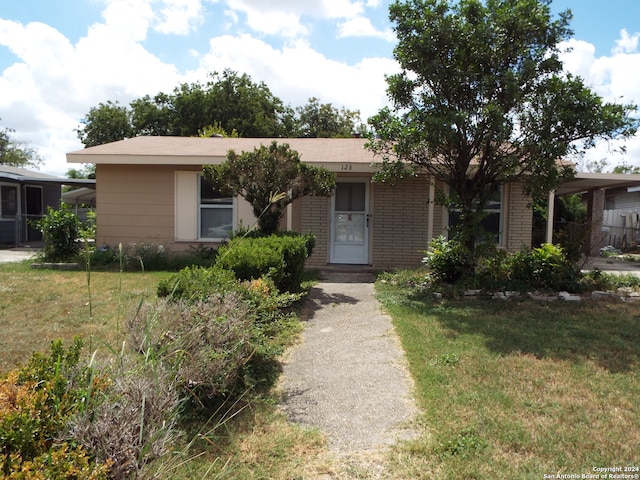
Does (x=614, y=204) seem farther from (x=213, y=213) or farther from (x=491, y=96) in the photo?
(x=213, y=213)

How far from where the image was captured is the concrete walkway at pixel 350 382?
11.0 feet

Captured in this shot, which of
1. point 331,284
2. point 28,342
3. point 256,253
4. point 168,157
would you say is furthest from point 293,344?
point 168,157

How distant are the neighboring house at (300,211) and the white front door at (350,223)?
0.02m

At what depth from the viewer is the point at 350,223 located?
37.9ft

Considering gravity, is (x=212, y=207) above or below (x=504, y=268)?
above

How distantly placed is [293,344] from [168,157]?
7.13m

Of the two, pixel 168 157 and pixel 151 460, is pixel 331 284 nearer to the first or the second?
pixel 168 157

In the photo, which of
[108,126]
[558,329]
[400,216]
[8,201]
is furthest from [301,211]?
[108,126]

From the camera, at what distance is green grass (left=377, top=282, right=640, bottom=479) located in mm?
2896

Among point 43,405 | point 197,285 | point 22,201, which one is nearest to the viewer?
point 43,405

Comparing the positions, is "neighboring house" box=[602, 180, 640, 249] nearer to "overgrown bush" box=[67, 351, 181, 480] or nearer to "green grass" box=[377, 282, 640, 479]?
"green grass" box=[377, 282, 640, 479]

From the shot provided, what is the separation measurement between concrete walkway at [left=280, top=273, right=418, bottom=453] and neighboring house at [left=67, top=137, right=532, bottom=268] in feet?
15.1

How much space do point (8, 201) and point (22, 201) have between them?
0.75 m

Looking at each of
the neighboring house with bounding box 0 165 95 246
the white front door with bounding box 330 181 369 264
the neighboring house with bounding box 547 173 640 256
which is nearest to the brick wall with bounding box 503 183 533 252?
the neighboring house with bounding box 547 173 640 256
